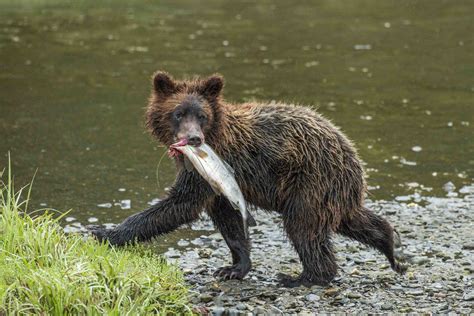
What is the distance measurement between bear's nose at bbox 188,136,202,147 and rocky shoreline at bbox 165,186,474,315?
1108 mm

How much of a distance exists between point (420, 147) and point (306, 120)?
477cm

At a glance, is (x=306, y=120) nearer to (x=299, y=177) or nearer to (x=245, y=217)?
(x=299, y=177)

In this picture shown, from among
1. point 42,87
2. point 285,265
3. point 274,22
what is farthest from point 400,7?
point 285,265

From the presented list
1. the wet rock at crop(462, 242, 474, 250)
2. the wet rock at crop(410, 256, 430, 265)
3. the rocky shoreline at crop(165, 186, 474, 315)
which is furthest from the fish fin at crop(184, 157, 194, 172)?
the wet rock at crop(462, 242, 474, 250)

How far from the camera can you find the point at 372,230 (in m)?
7.33

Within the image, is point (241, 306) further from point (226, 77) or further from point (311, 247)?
point (226, 77)

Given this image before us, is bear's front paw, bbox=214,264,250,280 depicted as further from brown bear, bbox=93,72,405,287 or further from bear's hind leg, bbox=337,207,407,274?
bear's hind leg, bbox=337,207,407,274

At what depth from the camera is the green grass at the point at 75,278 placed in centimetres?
581

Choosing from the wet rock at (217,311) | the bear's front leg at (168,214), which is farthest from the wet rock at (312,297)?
the bear's front leg at (168,214)

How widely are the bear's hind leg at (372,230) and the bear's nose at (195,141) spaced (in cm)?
139

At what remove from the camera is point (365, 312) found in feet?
21.6

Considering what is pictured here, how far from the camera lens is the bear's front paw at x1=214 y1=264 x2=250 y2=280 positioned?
24.0 feet

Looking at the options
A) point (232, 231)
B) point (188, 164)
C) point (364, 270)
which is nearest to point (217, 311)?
point (232, 231)

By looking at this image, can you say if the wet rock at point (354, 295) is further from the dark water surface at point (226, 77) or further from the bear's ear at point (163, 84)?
the dark water surface at point (226, 77)
